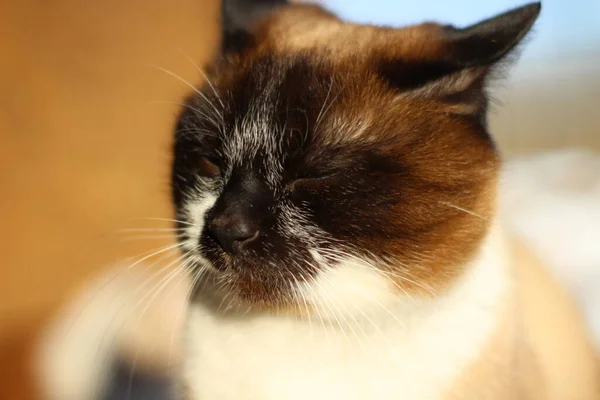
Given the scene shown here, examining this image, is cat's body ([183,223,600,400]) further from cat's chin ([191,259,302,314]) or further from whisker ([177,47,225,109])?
whisker ([177,47,225,109])

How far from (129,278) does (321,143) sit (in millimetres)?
515

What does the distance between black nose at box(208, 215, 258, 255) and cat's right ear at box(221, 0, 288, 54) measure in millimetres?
242

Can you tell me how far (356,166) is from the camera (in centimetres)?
60

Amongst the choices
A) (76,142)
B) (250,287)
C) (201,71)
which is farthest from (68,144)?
(250,287)

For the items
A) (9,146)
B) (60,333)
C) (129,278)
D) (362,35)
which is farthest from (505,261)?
(9,146)

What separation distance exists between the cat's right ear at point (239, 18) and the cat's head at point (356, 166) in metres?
0.09

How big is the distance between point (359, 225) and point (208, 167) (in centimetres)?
20

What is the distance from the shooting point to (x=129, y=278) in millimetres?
979

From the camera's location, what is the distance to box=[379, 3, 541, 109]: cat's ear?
1.85ft

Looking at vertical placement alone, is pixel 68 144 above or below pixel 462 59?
below

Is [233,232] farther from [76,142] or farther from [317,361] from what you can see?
[76,142]

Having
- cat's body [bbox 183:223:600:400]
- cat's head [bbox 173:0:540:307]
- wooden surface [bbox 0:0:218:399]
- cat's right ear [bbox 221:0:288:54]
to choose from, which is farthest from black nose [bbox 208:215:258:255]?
wooden surface [bbox 0:0:218:399]

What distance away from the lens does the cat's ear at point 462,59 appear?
564 mm

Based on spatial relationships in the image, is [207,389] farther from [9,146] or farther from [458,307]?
[9,146]
